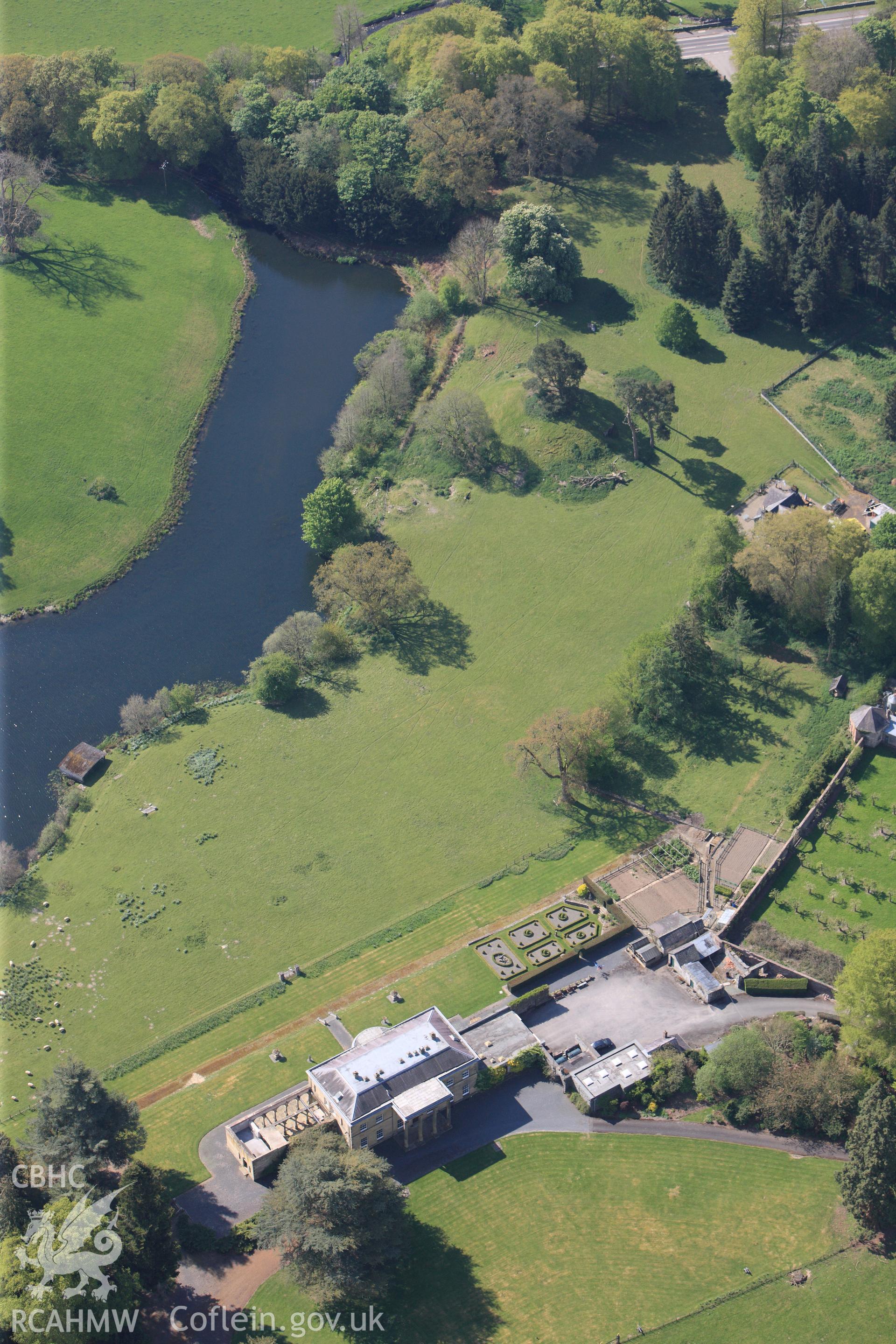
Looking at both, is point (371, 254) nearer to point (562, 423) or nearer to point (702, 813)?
point (562, 423)

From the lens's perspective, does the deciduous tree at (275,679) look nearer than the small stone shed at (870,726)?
No

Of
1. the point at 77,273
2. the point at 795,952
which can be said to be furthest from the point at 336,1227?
Result: the point at 77,273

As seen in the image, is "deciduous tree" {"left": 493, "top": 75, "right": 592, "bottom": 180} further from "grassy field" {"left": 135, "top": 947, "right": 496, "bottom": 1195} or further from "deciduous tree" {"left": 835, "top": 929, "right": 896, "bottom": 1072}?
"deciduous tree" {"left": 835, "top": 929, "right": 896, "bottom": 1072}

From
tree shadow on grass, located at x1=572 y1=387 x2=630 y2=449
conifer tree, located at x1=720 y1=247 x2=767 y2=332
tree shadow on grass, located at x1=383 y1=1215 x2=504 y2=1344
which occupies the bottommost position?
tree shadow on grass, located at x1=383 y1=1215 x2=504 y2=1344

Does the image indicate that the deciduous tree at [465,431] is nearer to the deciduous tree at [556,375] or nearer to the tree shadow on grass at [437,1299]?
the deciduous tree at [556,375]

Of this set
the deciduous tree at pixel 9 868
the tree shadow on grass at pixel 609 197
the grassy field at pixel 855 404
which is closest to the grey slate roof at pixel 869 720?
the grassy field at pixel 855 404

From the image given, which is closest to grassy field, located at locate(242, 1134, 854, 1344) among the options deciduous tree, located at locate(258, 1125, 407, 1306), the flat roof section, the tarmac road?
deciduous tree, located at locate(258, 1125, 407, 1306)
